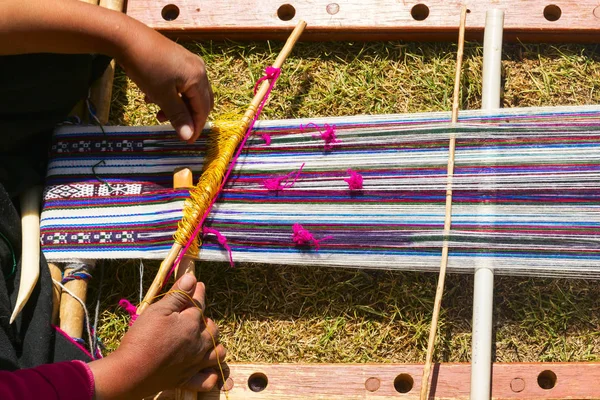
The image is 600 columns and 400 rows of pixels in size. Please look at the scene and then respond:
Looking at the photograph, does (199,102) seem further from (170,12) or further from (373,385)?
(373,385)

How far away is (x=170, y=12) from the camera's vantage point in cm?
233

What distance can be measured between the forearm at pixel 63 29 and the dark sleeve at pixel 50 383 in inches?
30.2

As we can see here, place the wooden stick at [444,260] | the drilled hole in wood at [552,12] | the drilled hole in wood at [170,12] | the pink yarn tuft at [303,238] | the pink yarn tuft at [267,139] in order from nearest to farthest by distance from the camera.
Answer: the wooden stick at [444,260] < the pink yarn tuft at [303,238] < the pink yarn tuft at [267,139] < the drilled hole in wood at [552,12] < the drilled hole in wood at [170,12]

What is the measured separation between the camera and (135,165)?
2.08 metres

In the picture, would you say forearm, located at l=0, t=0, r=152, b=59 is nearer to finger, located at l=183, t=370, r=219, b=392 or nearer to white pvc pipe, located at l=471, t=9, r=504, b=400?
finger, located at l=183, t=370, r=219, b=392

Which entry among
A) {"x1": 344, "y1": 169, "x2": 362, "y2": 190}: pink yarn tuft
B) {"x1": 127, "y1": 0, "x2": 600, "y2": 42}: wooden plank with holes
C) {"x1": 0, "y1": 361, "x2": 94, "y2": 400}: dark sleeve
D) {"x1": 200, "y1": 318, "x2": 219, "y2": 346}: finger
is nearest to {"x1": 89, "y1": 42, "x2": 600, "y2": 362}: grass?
{"x1": 127, "y1": 0, "x2": 600, "y2": 42}: wooden plank with holes

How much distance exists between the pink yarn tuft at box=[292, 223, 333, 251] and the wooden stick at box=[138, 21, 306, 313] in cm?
31

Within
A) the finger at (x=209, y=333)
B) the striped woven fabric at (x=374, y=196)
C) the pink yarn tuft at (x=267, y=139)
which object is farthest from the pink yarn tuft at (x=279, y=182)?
the finger at (x=209, y=333)

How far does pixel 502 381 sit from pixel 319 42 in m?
1.18

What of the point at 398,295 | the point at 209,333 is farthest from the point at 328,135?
the point at 209,333

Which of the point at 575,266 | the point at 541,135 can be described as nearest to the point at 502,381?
the point at 575,266

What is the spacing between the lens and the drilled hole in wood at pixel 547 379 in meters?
1.91

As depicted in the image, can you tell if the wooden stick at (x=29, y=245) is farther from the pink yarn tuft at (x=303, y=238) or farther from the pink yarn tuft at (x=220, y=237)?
the pink yarn tuft at (x=303, y=238)

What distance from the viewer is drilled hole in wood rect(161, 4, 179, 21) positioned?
2303mm
